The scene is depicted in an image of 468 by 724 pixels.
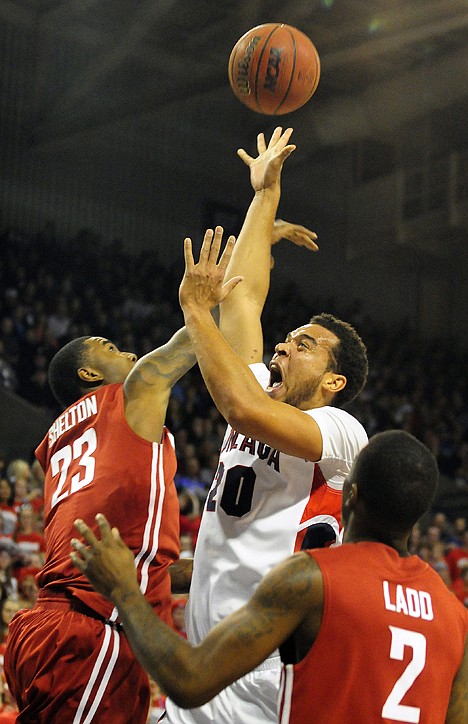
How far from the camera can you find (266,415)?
297 centimetres

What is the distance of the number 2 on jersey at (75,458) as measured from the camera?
3621mm

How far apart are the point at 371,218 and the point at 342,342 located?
17.4 m

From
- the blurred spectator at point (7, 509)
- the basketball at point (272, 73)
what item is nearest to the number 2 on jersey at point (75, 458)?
the basketball at point (272, 73)

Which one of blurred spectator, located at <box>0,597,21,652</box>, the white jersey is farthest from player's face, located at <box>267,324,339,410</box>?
blurred spectator, located at <box>0,597,21,652</box>

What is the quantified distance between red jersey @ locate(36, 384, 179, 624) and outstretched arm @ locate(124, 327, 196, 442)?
0.03 metres

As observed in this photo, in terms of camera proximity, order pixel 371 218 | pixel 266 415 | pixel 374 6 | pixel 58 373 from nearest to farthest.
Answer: pixel 266 415 → pixel 58 373 → pixel 374 6 → pixel 371 218

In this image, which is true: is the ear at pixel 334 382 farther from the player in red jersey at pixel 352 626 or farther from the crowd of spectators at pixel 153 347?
the crowd of spectators at pixel 153 347

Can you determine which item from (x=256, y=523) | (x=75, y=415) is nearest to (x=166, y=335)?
(x=75, y=415)

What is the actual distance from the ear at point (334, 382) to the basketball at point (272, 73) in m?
1.93

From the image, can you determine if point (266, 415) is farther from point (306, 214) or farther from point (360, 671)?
point (306, 214)

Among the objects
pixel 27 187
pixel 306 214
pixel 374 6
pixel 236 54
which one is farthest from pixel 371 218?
pixel 236 54

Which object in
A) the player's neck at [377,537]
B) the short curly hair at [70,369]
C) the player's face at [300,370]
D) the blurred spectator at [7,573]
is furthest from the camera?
the blurred spectator at [7,573]

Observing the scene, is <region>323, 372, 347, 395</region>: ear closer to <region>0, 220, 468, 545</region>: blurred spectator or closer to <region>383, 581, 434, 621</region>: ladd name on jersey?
<region>383, 581, 434, 621</region>: ladd name on jersey

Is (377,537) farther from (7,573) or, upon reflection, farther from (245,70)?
(7,573)
